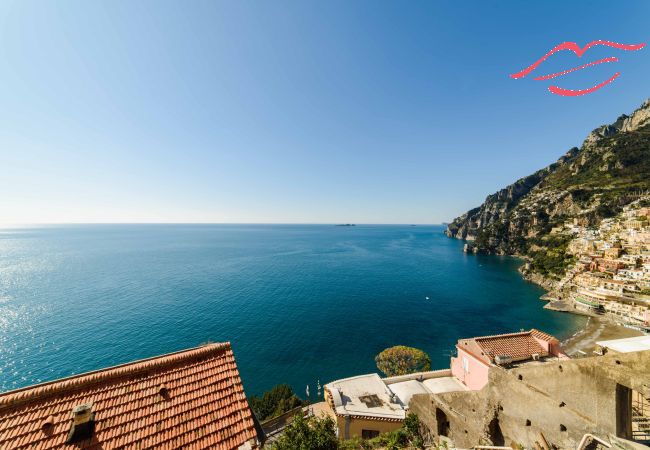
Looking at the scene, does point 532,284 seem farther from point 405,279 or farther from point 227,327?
point 227,327

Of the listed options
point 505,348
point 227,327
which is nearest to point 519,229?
point 505,348

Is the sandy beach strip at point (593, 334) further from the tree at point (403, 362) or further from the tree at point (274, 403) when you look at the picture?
the tree at point (274, 403)

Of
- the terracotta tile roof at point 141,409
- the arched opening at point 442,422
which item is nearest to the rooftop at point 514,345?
the arched opening at point 442,422

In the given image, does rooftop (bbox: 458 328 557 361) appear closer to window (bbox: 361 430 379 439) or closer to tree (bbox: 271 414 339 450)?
window (bbox: 361 430 379 439)

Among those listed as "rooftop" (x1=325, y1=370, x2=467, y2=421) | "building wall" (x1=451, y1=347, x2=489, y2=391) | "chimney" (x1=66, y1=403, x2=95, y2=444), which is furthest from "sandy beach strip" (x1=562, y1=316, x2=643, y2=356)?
"chimney" (x1=66, y1=403, x2=95, y2=444)

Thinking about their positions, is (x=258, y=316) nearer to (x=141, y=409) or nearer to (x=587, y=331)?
(x=141, y=409)

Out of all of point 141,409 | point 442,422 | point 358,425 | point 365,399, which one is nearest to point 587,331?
point 365,399
